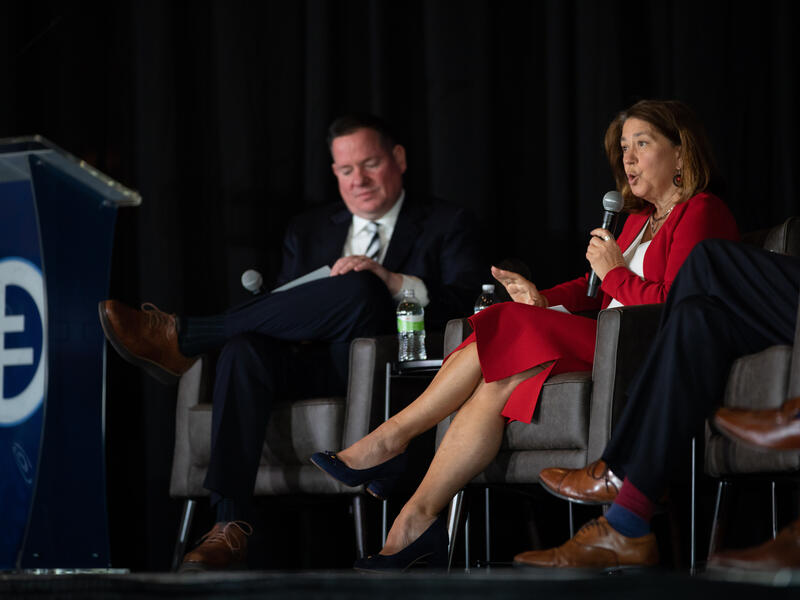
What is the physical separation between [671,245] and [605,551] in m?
0.87

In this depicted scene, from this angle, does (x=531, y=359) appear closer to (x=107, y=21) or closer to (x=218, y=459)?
(x=218, y=459)

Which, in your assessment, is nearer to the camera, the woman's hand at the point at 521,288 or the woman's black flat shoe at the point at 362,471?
the woman's black flat shoe at the point at 362,471

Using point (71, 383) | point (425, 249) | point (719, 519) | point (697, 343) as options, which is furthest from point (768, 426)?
point (71, 383)

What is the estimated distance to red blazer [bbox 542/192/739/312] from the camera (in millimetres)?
2242

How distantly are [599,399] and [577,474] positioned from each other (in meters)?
0.31

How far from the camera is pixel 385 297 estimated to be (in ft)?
9.19

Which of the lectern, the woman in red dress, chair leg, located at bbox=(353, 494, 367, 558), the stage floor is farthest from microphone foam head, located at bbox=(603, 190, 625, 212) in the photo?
the stage floor

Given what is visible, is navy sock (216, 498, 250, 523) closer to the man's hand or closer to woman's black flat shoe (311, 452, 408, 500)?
woman's black flat shoe (311, 452, 408, 500)

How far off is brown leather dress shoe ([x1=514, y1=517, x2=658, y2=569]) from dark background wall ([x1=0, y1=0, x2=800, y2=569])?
153 cm

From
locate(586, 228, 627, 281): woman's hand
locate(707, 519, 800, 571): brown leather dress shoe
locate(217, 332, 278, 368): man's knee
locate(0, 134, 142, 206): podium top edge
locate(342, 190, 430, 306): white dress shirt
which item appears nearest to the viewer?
locate(707, 519, 800, 571): brown leather dress shoe

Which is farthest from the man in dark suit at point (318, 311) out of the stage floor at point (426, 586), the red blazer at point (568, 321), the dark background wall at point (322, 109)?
the stage floor at point (426, 586)

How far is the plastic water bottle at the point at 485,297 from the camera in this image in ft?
9.54

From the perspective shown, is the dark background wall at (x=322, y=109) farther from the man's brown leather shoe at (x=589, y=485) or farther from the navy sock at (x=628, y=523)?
the navy sock at (x=628, y=523)

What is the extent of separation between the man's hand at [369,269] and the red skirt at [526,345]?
2.08 ft
